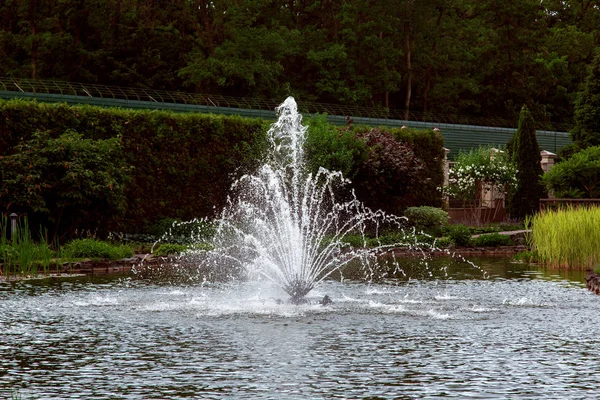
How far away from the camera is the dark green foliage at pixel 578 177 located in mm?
27891

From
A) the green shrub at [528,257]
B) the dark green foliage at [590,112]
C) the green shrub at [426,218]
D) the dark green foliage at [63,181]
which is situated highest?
the dark green foliage at [590,112]

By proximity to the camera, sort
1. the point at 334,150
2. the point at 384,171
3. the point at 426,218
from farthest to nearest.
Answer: the point at 384,171, the point at 426,218, the point at 334,150

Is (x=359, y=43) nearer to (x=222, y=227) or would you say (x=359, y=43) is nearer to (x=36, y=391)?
(x=222, y=227)

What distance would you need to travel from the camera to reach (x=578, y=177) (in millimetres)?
28125

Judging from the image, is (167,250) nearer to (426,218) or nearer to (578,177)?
(426,218)

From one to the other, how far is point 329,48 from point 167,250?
109ft

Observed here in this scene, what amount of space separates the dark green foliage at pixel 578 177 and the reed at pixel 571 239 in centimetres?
949

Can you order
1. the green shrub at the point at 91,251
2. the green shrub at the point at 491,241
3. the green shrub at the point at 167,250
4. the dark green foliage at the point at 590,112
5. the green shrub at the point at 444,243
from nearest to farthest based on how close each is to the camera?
the green shrub at the point at 91,251 → the green shrub at the point at 167,250 → the green shrub at the point at 444,243 → the green shrub at the point at 491,241 → the dark green foliage at the point at 590,112

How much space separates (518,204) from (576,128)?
4957 millimetres

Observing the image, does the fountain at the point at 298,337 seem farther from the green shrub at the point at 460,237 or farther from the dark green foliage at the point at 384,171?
the dark green foliage at the point at 384,171

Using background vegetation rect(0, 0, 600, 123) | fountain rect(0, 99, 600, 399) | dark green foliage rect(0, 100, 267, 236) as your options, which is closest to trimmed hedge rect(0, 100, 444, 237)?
dark green foliage rect(0, 100, 267, 236)

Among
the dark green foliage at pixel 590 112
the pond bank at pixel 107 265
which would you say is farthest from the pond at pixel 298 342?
the dark green foliage at pixel 590 112

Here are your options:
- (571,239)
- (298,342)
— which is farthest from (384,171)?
(298,342)

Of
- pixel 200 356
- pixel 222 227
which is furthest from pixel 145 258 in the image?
pixel 200 356
